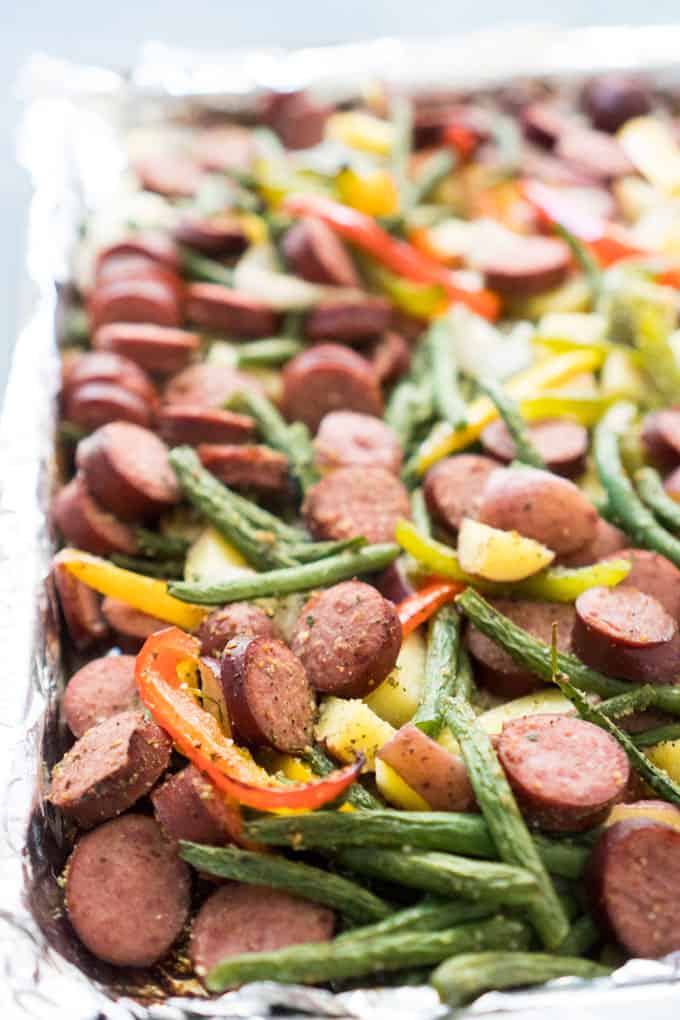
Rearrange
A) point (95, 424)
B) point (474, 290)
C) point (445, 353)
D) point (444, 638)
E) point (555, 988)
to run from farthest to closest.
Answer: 1. point (474, 290)
2. point (445, 353)
3. point (95, 424)
4. point (444, 638)
5. point (555, 988)

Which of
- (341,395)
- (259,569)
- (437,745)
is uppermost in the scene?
(341,395)

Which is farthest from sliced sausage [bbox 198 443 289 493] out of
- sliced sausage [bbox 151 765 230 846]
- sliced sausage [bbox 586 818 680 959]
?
sliced sausage [bbox 586 818 680 959]

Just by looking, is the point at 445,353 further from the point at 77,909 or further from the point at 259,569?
the point at 77,909

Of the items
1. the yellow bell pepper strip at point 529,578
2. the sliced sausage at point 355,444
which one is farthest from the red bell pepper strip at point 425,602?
the sliced sausage at point 355,444

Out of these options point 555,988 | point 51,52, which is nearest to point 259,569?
point 555,988

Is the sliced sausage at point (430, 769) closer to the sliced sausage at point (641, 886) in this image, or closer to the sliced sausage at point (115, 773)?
the sliced sausage at point (641, 886)

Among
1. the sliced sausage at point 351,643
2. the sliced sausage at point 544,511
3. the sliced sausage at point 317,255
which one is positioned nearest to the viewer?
the sliced sausage at point 351,643
